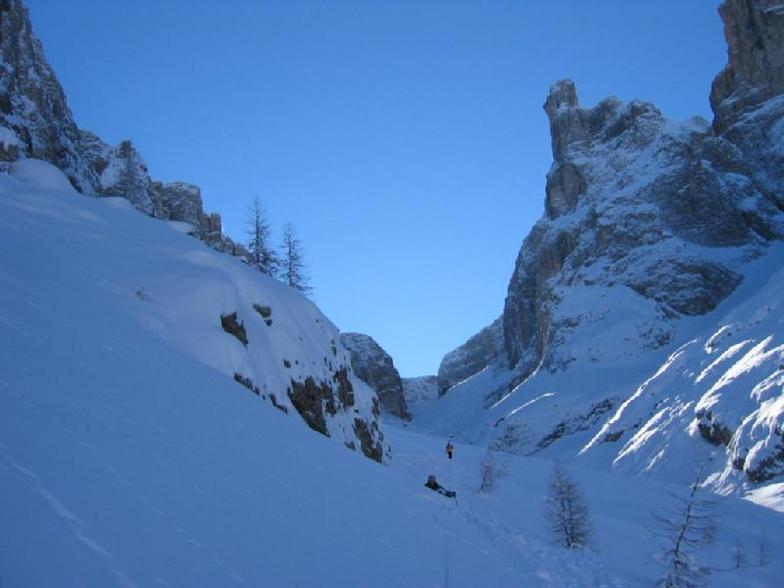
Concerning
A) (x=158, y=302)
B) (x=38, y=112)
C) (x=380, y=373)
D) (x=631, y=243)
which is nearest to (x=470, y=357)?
(x=380, y=373)

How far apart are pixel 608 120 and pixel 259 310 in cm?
10690

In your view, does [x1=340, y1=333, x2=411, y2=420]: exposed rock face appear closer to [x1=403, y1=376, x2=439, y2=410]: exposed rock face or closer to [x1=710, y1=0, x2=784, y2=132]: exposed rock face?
[x1=403, y1=376, x2=439, y2=410]: exposed rock face

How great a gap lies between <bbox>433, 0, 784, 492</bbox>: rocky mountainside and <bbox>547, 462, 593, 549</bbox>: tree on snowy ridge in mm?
31284

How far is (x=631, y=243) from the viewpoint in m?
93.9

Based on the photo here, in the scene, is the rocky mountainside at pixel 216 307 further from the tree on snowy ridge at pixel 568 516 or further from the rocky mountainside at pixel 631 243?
the rocky mountainside at pixel 631 243

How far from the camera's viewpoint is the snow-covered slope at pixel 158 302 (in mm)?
12031

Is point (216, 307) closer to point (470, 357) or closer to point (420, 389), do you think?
point (470, 357)

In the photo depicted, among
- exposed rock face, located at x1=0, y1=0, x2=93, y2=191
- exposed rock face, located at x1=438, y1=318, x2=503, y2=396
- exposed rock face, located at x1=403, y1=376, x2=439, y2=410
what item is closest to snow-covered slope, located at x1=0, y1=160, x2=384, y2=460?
exposed rock face, located at x1=0, y1=0, x2=93, y2=191

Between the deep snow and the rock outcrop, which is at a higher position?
the rock outcrop

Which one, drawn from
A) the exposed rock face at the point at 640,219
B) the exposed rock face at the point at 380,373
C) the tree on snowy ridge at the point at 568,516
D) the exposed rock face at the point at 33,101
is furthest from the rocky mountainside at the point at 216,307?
the exposed rock face at the point at 380,373

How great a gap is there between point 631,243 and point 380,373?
5009cm

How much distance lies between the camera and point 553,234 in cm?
11038

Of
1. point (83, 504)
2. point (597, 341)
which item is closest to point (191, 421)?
point (83, 504)

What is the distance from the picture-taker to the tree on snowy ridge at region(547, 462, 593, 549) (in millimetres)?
23641
